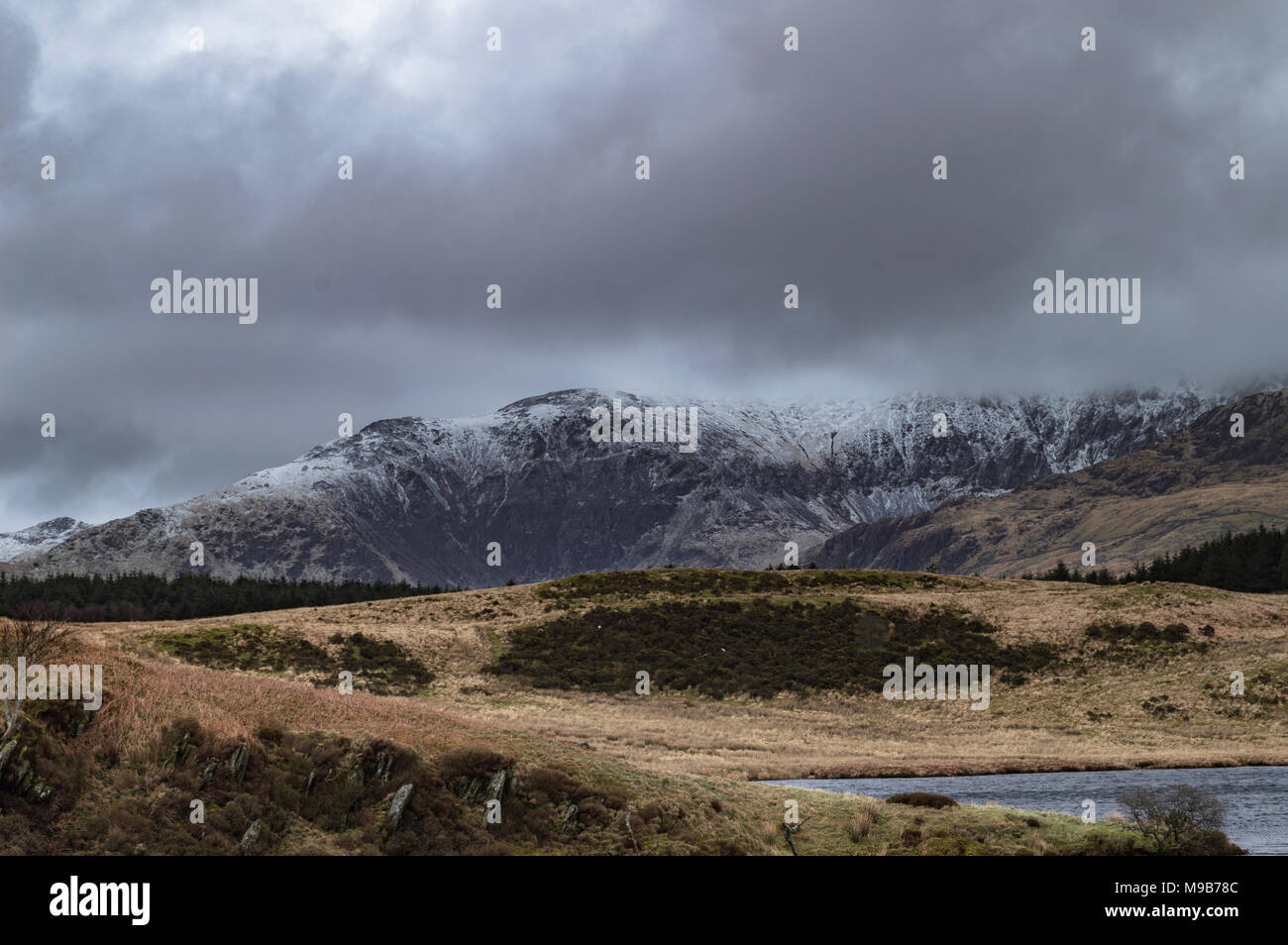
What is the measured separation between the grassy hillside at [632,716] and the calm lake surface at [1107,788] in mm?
3456

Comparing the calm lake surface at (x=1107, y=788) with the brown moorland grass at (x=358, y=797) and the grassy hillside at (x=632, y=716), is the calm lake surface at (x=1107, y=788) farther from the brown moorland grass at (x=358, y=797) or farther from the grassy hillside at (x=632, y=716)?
the brown moorland grass at (x=358, y=797)

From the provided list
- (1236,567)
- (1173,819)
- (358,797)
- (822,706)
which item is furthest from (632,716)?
(1236,567)

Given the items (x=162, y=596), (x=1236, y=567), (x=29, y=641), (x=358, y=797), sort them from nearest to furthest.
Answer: (x=358, y=797) < (x=29, y=641) < (x=1236, y=567) < (x=162, y=596)

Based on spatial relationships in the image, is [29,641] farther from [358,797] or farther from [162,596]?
[162,596]

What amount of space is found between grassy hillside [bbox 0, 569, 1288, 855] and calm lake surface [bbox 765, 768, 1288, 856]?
3456 millimetres

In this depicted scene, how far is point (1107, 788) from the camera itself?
48250mm

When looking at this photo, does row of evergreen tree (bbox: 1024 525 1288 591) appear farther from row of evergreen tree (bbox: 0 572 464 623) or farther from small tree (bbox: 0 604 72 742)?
small tree (bbox: 0 604 72 742)

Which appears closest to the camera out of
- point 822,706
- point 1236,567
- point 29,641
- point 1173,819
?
point 29,641

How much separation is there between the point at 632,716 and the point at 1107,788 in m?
39.8

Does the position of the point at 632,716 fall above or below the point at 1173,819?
below

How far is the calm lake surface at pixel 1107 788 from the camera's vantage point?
3766 cm

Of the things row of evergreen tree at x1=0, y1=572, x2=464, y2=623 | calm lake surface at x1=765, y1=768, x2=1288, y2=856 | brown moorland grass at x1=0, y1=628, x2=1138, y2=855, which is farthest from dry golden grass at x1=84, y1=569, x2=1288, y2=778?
row of evergreen tree at x1=0, y1=572, x2=464, y2=623

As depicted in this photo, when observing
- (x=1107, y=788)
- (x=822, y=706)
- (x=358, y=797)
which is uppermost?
(x=358, y=797)
